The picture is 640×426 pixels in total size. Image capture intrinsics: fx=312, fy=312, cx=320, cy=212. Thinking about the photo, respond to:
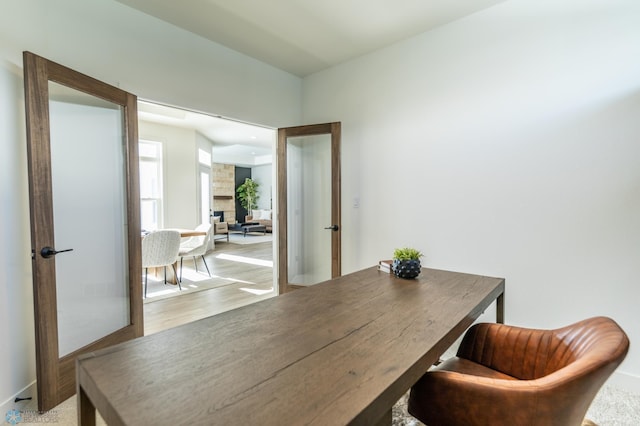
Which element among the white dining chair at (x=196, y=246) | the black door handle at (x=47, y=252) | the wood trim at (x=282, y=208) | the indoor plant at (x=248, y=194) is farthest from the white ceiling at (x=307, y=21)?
the indoor plant at (x=248, y=194)

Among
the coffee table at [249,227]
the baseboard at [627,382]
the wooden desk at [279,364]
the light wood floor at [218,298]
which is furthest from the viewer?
the coffee table at [249,227]

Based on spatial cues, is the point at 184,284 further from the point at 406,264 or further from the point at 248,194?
the point at 248,194

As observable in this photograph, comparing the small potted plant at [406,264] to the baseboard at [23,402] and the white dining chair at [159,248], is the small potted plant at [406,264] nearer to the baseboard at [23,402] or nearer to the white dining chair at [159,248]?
the baseboard at [23,402]

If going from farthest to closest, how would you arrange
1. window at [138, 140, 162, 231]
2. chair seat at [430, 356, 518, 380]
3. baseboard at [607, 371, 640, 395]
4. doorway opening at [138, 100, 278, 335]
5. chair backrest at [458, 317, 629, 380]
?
window at [138, 140, 162, 231]
doorway opening at [138, 100, 278, 335]
baseboard at [607, 371, 640, 395]
chair seat at [430, 356, 518, 380]
chair backrest at [458, 317, 629, 380]

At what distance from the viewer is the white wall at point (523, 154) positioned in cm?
204

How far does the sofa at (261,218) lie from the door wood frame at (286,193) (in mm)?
7844

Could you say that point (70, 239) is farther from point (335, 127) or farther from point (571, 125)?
point (571, 125)

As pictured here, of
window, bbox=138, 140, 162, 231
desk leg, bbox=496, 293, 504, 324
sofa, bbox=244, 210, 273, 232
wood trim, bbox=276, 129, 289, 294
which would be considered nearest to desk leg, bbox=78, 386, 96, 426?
desk leg, bbox=496, 293, 504, 324

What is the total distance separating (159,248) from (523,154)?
405 cm

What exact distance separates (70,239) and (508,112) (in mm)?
3363

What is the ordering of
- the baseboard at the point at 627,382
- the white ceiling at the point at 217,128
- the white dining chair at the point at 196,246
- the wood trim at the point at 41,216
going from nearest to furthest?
the wood trim at the point at 41,216 < the baseboard at the point at 627,382 < the white dining chair at the point at 196,246 < the white ceiling at the point at 217,128

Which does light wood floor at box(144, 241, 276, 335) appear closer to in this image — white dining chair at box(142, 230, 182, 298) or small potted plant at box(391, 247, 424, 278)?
white dining chair at box(142, 230, 182, 298)

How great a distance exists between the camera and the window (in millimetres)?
6305

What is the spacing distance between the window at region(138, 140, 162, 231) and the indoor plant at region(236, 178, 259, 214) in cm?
598
